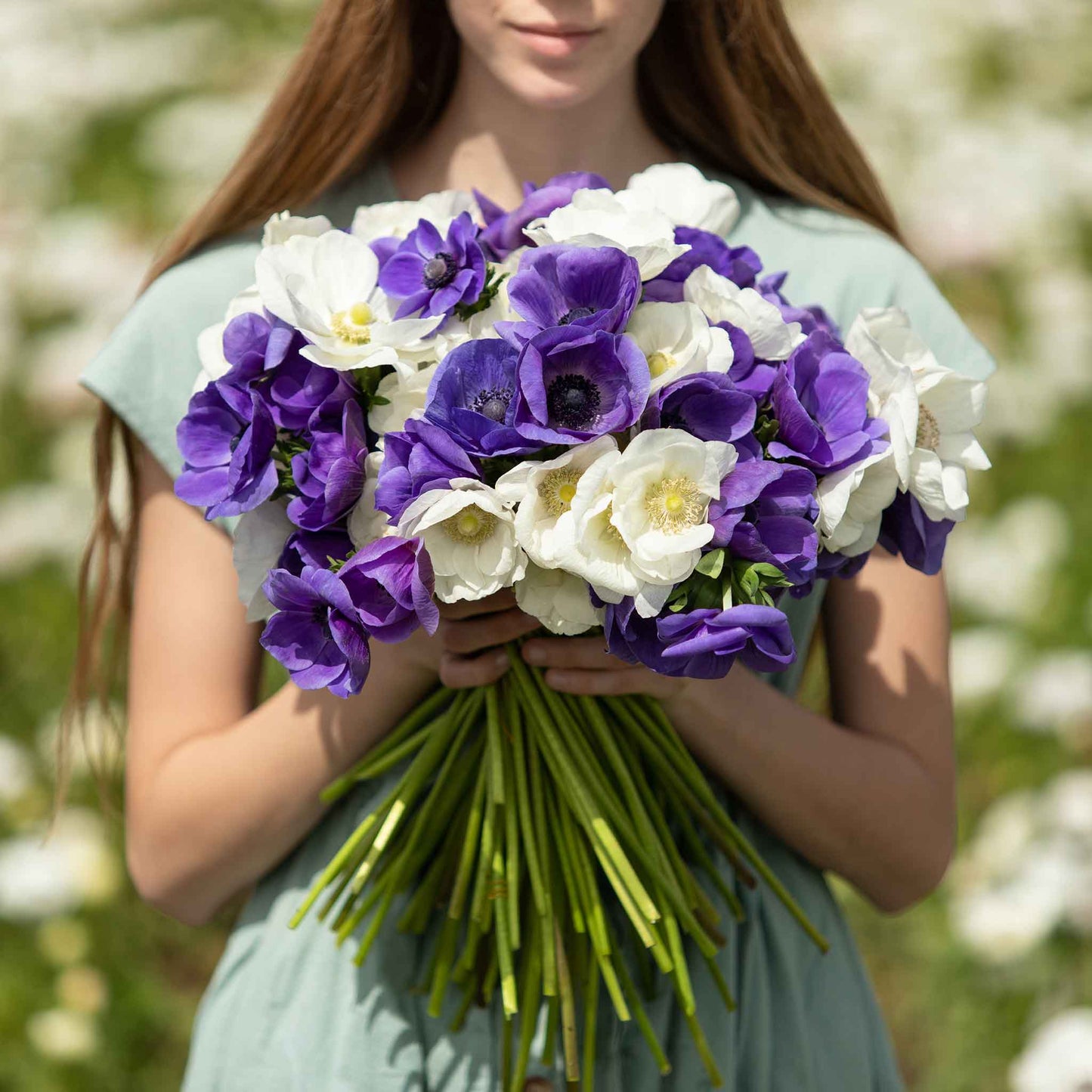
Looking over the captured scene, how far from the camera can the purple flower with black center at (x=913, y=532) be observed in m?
1.15

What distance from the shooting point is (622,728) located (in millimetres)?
1284

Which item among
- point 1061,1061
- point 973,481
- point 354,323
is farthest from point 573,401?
point 973,481

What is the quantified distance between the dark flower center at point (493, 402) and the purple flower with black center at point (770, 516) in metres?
0.17

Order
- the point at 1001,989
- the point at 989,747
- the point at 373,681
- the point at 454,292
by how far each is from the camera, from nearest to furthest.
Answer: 1. the point at 454,292
2. the point at 373,681
3. the point at 1001,989
4. the point at 989,747

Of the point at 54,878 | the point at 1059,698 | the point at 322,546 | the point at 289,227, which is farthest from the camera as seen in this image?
the point at 1059,698

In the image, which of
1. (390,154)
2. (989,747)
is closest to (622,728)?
(390,154)

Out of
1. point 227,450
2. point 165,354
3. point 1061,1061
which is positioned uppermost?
point 227,450

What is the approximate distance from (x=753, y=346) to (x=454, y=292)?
0.79 feet

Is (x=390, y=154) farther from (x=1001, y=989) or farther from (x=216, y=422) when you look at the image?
(x=1001, y=989)

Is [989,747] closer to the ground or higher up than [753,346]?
closer to the ground

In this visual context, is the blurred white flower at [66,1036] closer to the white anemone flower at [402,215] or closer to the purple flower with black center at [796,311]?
the white anemone flower at [402,215]

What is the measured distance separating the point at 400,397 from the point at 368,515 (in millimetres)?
96

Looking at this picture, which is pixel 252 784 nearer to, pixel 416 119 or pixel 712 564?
pixel 712 564

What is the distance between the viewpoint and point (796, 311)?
1.15 m
